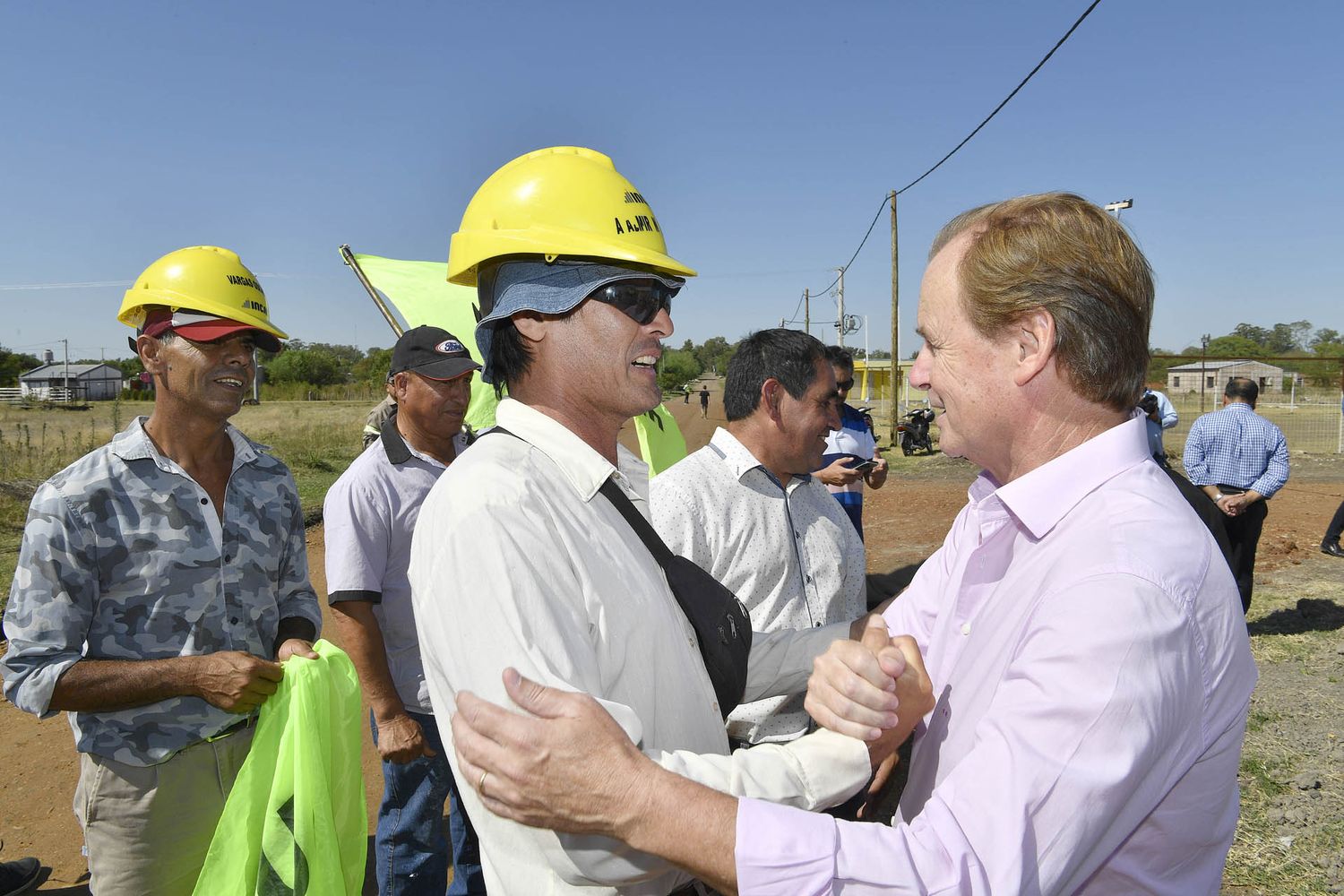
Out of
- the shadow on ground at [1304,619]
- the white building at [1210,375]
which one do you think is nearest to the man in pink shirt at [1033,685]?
the shadow on ground at [1304,619]

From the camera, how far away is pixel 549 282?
164 centimetres

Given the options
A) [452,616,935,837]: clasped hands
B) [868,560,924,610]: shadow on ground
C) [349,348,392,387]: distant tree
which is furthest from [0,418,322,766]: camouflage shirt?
[349,348,392,387]: distant tree

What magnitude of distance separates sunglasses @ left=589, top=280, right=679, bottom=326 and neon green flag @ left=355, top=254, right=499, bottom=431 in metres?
2.69

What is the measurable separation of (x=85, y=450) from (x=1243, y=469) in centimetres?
1717

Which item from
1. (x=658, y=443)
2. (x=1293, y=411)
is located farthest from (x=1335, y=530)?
(x=1293, y=411)

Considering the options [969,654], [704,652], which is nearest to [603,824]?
[704,652]

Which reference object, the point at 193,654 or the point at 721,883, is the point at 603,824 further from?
the point at 193,654

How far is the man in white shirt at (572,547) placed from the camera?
3.88ft

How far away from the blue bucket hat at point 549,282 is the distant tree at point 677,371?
73.2 m

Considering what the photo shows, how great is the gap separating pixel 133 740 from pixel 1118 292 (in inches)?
107

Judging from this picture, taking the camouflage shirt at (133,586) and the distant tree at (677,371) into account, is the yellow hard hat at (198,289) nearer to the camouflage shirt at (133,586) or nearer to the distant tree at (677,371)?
the camouflage shirt at (133,586)

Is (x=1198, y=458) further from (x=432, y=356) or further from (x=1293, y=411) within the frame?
(x=1293, y=411)

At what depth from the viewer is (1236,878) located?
3.71 metres

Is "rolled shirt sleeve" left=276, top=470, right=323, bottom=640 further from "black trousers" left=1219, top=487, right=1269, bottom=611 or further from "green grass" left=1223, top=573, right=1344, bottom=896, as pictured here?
"black trousers" left=1219, top=487, right=1269, bottom=611
